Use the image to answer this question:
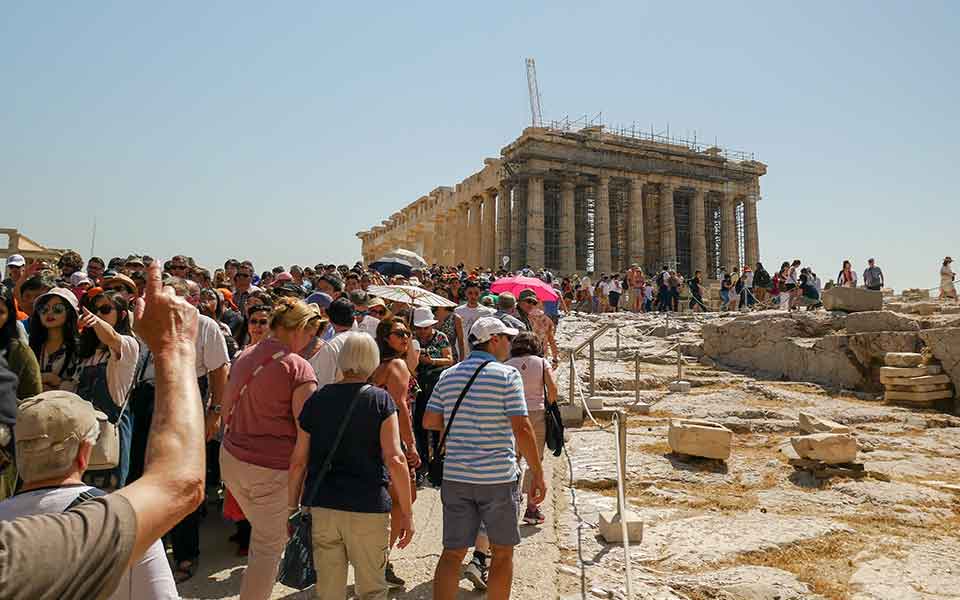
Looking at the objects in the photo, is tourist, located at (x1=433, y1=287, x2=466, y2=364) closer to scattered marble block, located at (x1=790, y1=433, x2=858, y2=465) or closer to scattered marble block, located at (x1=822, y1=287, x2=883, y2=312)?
scattered marble block, located at (x1=790, y1=433, x2=858, y2=465)

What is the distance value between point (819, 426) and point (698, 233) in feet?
110

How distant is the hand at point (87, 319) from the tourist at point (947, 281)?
2430 centimetres

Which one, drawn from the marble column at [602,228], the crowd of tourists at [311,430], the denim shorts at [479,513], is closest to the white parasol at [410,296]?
the crowd of tourists at [311,430]

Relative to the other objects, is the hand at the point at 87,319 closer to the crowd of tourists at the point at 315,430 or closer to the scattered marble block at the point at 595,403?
the crowd of tourists at the point at 315,430

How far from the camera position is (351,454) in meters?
3.31

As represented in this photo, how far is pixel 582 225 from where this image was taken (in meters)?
39.9

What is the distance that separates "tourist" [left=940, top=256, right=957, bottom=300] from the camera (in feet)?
68.9

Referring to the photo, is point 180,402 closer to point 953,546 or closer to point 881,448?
point 953,546

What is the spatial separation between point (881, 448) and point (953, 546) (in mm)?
3749

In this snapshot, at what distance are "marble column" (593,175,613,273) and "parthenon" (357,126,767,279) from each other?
0.06 meters

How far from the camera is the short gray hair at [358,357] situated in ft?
11.2

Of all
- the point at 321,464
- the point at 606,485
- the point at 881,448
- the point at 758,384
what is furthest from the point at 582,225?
the point at 321,464

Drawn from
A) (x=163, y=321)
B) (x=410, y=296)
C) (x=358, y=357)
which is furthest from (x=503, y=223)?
(x=163, y=321)

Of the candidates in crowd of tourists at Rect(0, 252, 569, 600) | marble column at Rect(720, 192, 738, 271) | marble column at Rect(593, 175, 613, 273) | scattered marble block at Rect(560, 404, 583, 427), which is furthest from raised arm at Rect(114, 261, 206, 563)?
marble column at Rect(720, 192, 738, 271)
